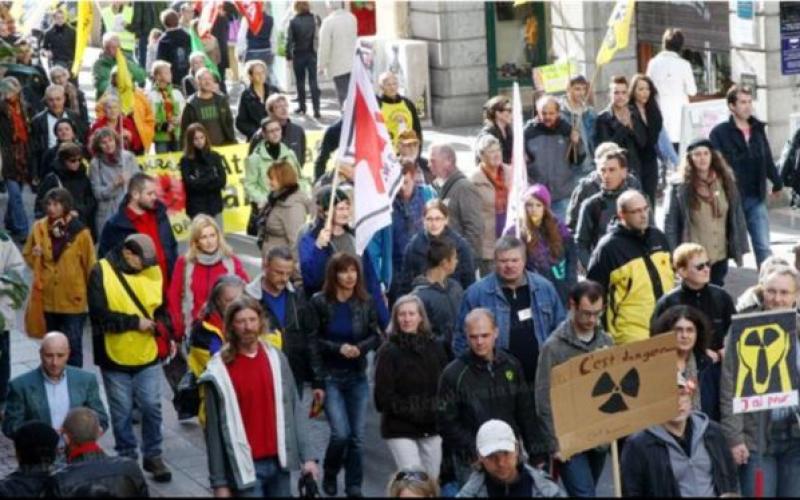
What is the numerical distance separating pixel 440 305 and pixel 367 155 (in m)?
1.67

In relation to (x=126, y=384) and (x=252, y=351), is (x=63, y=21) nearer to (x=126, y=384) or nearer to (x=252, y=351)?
(x=126, y=384)

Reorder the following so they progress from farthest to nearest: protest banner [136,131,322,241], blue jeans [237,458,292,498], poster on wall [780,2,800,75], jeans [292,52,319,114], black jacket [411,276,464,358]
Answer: jeans [292,52,319,114]
poster on wall [780,2,800,75]
protest banner [136,131,322,241]
black jacket [411,276,464,358]
blue jeans [237,458,292,498]

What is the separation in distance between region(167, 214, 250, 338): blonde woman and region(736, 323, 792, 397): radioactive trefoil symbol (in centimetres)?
379

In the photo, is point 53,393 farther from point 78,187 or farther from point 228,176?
point 228,176

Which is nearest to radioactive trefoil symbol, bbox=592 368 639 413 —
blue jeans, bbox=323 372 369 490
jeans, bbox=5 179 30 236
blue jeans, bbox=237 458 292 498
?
blue jeans, bbox=237 458 292 498

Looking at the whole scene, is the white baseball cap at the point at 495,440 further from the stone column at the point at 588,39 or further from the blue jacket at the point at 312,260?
the stone column at the point at 588,39

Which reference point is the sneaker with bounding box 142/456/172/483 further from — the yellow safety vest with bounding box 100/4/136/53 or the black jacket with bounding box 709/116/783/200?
the yellow safety vest with bounding box 100/4/136/53

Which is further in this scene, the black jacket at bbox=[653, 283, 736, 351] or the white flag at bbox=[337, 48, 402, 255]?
the white flag at bbox=[337, 48, 402, 255]

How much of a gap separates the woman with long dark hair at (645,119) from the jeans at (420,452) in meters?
7.12

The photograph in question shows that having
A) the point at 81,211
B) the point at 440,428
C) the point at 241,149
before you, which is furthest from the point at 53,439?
the point at 241,149

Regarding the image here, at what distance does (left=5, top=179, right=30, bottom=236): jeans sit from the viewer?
22.5m

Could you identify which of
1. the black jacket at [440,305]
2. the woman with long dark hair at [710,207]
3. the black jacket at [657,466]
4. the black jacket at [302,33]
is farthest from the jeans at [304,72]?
the black jacket at [657,466]

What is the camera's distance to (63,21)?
32531 mm

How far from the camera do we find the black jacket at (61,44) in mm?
32406
